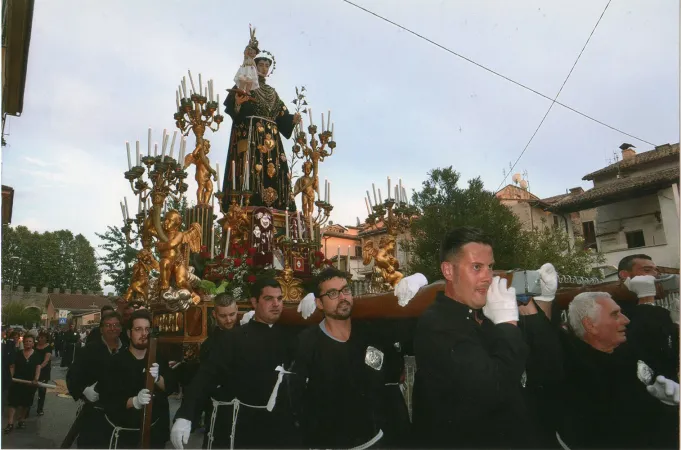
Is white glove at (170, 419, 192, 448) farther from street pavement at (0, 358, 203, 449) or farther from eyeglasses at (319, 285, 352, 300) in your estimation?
street pavement at (0, 358, 203, 449)

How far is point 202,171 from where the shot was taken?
37.3ft

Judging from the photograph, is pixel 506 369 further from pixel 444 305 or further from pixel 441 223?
pixel 441 223

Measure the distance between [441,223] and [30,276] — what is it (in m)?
17.1

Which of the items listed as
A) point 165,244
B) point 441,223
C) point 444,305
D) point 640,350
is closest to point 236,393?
point 444,305

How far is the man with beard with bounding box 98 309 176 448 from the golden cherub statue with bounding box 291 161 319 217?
25.9ft

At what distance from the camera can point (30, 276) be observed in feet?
61.9

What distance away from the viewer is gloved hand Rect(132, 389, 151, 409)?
4.25 meters

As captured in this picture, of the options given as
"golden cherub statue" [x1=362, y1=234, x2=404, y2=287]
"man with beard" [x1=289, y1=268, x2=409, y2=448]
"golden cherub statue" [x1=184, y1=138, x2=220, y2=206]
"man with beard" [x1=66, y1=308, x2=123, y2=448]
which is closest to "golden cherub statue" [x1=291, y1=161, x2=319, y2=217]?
"golden cherub statue" [x1=184, y1=138, x2=220, y2=206]

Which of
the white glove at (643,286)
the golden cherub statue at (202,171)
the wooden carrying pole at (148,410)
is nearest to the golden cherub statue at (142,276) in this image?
the golden cherub statue at (202,171)

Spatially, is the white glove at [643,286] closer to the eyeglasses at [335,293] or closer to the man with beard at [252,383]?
the eyeglasses at [335,293]

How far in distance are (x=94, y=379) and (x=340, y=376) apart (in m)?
2.96

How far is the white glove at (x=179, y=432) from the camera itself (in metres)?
3.56

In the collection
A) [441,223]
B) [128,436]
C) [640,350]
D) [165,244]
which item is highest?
[441,223]

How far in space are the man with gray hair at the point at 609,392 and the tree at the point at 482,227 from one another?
14065mm
